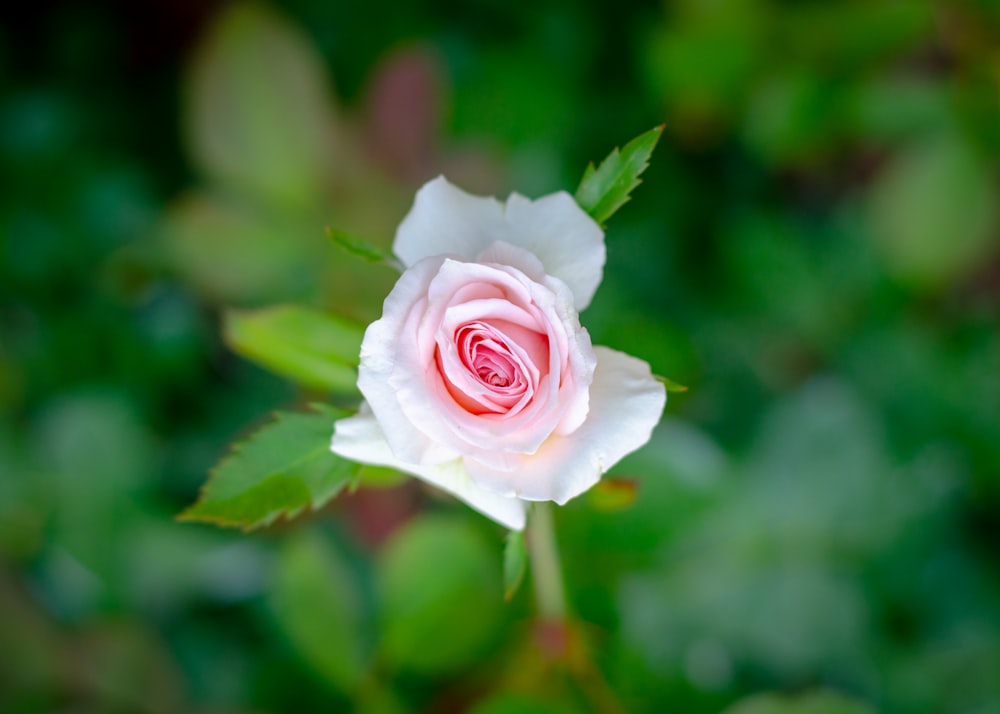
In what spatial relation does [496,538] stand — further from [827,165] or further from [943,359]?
[827,165]

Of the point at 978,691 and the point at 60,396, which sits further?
the point at 60,396

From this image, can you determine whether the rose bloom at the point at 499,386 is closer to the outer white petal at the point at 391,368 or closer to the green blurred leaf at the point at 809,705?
the outer white petal at the point at 391,368

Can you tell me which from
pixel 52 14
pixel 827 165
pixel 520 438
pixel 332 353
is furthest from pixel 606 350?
pixel 52 14

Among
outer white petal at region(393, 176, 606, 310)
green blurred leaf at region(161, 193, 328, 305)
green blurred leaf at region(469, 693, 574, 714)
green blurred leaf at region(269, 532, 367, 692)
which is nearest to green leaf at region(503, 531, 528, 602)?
outer white petal at region(393, 176, 606, 310)

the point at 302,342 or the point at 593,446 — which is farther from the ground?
the point at 302,342

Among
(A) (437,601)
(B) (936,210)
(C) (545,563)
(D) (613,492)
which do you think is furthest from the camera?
(B) (936,210)

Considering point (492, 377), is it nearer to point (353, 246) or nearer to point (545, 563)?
point (353, 246)

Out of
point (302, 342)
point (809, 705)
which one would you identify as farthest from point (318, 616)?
point (809, 705)
